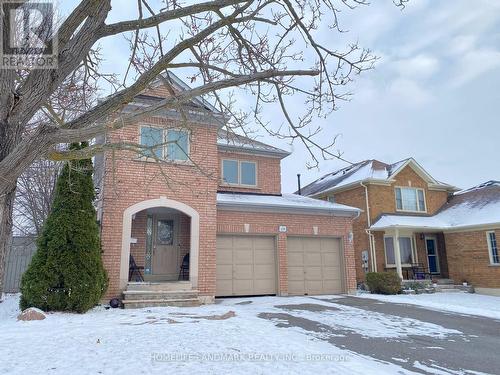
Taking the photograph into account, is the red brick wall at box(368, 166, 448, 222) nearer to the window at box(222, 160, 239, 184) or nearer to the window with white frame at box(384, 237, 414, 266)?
the window with white frame at box(384, 237, 414, 266)

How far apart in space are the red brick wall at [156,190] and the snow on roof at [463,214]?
32.2ft

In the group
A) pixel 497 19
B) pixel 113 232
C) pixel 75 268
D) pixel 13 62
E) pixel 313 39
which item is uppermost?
pixel 497 19

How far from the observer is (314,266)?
1470 centimetres

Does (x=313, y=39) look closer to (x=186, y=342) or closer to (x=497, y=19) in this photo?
(x=497, y=19)

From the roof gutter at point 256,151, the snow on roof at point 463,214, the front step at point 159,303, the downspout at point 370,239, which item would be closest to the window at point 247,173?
the roof gutter at point 256,151

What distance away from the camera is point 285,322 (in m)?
8.59

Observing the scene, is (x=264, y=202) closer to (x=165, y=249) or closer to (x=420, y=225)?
(x=165, y=249)

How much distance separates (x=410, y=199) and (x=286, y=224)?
9961 millimetres

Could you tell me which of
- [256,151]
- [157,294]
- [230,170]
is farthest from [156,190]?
[256,151]

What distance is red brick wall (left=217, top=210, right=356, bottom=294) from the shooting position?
13.4 m

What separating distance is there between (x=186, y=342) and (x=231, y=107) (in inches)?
161

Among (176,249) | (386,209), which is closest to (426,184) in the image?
(386,209)

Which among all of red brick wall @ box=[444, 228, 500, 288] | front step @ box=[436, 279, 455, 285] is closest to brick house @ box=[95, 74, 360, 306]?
front step @ box=[436, 279, 455, 285]

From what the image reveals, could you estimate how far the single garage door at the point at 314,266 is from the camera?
14.3 m
